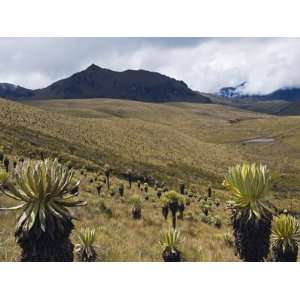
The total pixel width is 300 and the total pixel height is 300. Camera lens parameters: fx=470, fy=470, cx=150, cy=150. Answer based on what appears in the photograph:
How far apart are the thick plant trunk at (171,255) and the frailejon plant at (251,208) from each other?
8.08 ft

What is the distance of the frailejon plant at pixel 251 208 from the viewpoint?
888cm

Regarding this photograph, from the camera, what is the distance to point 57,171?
308 inches

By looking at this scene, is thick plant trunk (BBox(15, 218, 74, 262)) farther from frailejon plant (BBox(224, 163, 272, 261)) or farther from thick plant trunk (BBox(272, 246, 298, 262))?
thick plant trunk (BBox(272, 246, 298, 262))

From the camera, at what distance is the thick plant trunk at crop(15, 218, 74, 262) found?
7547 mm

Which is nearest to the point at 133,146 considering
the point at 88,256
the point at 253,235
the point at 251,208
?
the point at 88,256

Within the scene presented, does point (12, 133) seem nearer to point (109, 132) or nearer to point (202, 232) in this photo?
point (202, 232)

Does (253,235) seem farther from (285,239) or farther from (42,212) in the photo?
(42,212)

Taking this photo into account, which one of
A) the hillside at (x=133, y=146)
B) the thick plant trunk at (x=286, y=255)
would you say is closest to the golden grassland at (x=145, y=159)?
the hillside at (x=133, y=146)

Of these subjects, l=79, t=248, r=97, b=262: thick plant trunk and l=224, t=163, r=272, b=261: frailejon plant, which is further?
l=79, t=248, r=97, b=262: thick plant trunk

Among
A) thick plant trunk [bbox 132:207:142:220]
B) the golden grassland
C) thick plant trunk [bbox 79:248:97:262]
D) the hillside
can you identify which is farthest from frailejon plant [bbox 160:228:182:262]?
the hillside

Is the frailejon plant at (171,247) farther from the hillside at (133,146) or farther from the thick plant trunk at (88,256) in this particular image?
the hillside at (133,146)

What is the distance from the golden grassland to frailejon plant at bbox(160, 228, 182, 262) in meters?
0.45
